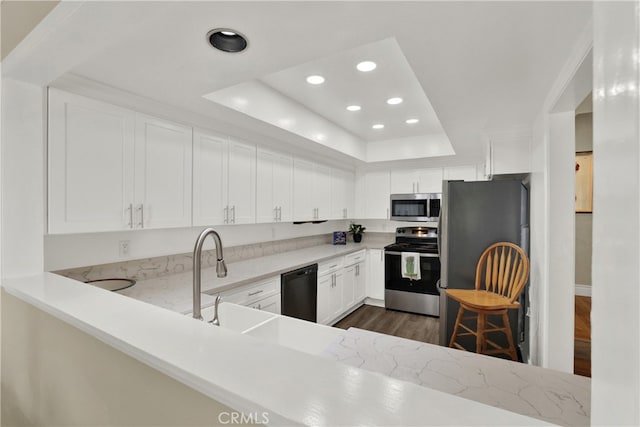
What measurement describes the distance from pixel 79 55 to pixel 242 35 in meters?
0.69

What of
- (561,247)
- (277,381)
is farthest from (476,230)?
(277,381)

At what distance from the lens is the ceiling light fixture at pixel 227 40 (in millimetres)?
1362

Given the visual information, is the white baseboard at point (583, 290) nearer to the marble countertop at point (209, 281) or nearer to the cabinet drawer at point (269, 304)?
the marble countertop at point (209, 281)

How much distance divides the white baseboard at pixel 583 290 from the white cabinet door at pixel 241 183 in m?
4.64

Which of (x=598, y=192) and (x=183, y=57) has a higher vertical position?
(x=183, y=57)

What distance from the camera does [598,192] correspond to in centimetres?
42

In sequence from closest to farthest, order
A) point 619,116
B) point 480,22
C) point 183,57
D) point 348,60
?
point 619,116 < point 480,22 < point 183,57 < point 348,60

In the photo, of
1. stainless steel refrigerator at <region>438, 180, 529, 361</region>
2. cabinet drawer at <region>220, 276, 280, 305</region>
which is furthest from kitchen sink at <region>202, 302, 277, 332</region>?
stainless steel refrigerator at <region>438, 180, 529, 361</region>

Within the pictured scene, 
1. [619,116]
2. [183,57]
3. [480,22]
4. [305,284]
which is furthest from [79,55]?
[305,284]

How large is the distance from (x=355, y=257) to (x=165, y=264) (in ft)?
8.53

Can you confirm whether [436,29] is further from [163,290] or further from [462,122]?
[163,290]

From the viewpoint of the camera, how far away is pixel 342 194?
4.65 m

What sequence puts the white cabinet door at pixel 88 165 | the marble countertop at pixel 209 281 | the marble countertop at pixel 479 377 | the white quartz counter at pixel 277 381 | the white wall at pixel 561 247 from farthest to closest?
the marble countertop at pixel 209 281 → the white wall at pixel 561 247 → the white cabinet door at pixel 88 165 → the marble countertop at pixel 479 377 → the white quartz counter at pixel 277 381

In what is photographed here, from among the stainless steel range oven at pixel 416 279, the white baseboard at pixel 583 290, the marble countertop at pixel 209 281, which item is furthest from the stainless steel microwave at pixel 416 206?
the white baseboard at pixel 583 290
